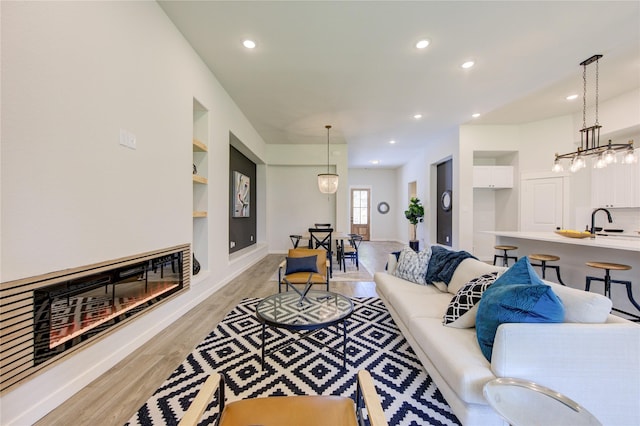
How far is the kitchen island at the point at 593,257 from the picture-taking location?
2785mm

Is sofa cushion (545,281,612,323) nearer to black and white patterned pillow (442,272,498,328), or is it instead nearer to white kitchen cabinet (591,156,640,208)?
black and white patterned pillow (442,272,498,328)

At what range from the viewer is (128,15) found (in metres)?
2.10

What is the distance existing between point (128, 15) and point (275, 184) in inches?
215

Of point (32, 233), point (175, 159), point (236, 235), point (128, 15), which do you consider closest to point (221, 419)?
point (32, 233)

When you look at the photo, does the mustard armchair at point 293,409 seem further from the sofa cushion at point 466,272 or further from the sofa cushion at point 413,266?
the sofa cushion at point 413,266

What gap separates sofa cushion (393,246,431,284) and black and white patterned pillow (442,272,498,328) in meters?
0.97

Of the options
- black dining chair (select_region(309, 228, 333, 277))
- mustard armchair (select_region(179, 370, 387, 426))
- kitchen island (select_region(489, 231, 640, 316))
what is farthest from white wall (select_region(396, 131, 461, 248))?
mustard armchair (select_region(179, 370, 387, 426))

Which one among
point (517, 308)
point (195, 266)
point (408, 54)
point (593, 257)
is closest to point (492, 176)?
point (593, 257)

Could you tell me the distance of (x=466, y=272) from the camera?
7.71 feet

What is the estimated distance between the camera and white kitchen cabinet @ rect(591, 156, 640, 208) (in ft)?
13.7

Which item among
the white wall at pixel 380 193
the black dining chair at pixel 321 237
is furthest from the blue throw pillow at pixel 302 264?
the white wall at pixel 380 193

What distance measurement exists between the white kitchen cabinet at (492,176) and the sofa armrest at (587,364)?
5260 mm

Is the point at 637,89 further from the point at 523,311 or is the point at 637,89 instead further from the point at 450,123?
the point at 523,311

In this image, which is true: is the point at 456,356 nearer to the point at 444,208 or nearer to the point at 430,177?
the point at 444,208
